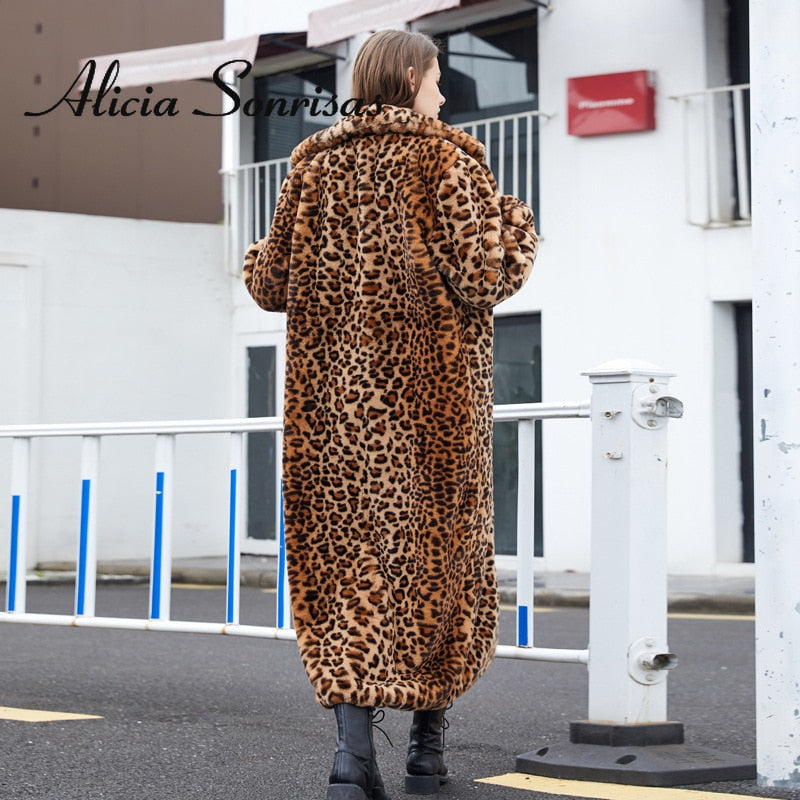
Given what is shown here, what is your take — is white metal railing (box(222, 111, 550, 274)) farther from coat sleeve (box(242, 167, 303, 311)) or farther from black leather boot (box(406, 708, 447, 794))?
black leather boot (box(406, 708, 447, 794))

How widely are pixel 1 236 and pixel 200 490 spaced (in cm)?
308

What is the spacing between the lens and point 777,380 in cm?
371

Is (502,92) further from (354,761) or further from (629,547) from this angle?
(354,761)

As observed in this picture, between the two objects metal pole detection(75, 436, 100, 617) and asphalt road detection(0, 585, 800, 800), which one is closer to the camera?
asphalt road detection(0, 585, 800, 800)

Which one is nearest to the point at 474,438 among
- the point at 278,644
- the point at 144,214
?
the point at 278,644

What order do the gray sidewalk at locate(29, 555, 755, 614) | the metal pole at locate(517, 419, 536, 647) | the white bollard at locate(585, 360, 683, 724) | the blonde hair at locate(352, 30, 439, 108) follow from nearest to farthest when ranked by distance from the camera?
the blonde hair at locate(352, 30, 439, 108) < the white bollard at locate(585, 360, 683, 724) < the metal pole at locate(517, 419, 536, 647) < the gray sidewalk at locate(29, 555, 755, 614)

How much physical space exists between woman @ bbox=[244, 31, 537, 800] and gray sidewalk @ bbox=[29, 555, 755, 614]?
2.95m

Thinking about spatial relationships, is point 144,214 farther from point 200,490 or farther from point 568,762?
point 568,762

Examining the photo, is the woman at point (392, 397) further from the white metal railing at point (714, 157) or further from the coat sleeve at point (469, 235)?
the white metal railing at point (714, 157)

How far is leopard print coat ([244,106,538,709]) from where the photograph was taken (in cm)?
352

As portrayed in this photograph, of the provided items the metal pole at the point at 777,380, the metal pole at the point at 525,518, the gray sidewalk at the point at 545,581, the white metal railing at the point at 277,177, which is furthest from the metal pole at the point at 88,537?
the white metal railing at the point at 277,177

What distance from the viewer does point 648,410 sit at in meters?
4.21

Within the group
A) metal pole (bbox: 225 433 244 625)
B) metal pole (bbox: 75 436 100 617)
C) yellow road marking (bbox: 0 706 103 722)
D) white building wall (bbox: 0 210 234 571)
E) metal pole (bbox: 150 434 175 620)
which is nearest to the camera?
yellow road marking (bbox: 0 706 103 722)

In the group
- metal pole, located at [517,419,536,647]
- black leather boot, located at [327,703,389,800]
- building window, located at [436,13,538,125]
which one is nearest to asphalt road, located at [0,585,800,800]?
black leather boot, located at [327,703,389,800]
